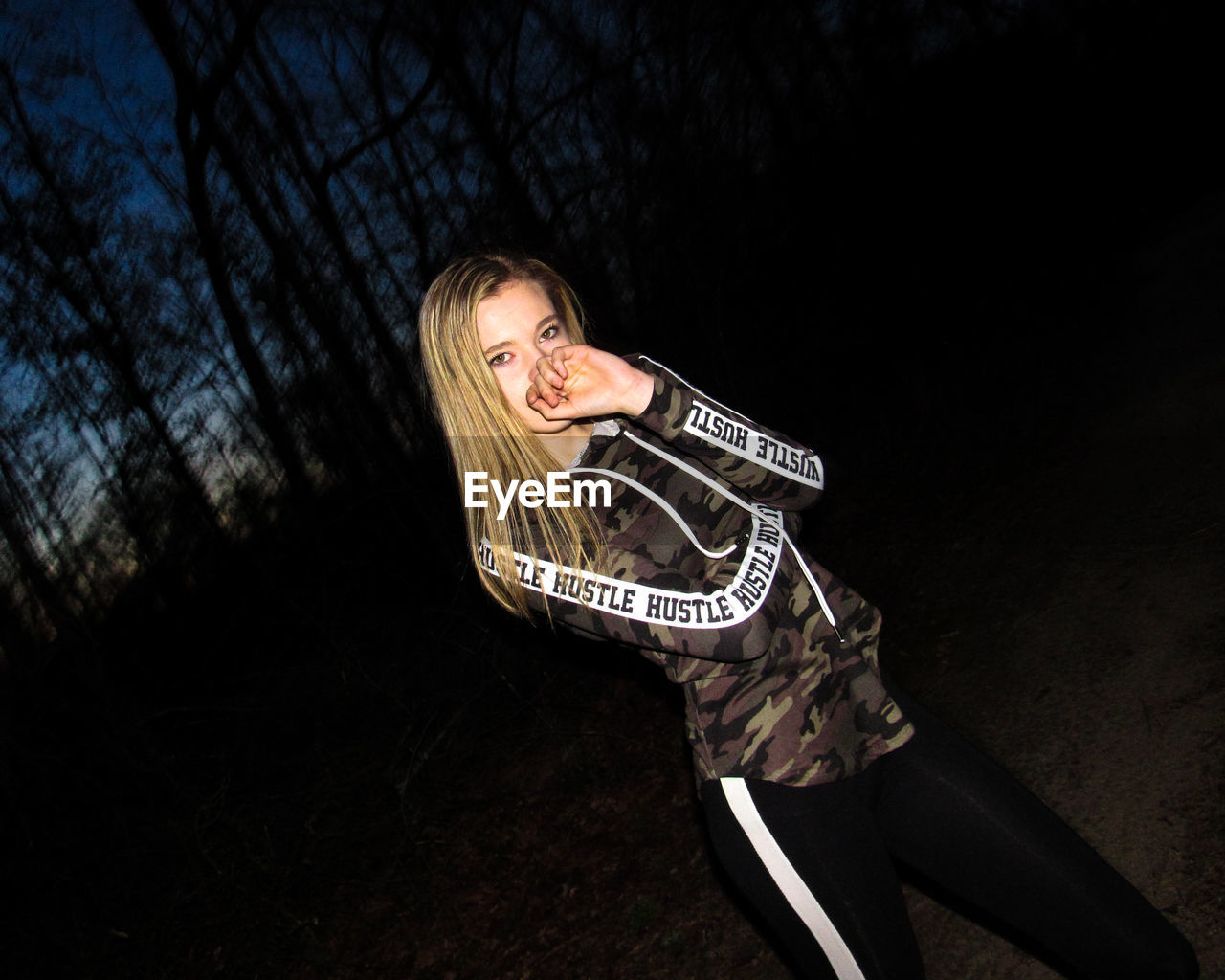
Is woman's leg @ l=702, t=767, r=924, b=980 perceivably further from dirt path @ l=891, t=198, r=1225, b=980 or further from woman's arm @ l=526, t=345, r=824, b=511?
dirt path @ l=891, t=198, r=1225, b=980

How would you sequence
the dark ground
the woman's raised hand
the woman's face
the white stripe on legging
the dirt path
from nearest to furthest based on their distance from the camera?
the white stripe on legging, the woman's raised hand, the woman's face, the dirt path, the dark ground

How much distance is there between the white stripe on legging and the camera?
157 cm

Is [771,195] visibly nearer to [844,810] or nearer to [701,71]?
[701,71]

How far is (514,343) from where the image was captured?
1.79 meters

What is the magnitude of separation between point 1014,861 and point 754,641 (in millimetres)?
723

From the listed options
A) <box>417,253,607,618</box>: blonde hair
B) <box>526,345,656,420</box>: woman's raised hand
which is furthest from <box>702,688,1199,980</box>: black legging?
<box>526,345,656,420</box>: woman's raised hand

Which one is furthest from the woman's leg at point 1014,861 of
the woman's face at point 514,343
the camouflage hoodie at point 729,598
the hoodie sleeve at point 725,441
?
the woman's face at point 514,343

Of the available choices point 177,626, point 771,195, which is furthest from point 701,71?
point 177,626

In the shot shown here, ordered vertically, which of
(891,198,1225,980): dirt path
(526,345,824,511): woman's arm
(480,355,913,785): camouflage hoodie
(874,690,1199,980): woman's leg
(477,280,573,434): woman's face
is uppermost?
(477,280,573,434): woman's face

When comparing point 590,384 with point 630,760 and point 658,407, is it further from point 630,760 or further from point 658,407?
point 630,760

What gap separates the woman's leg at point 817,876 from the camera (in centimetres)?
157

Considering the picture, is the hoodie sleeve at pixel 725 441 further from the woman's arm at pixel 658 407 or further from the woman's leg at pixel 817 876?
the woman's leg at pixel 817 876

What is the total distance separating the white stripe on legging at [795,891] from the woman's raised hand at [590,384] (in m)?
0.84

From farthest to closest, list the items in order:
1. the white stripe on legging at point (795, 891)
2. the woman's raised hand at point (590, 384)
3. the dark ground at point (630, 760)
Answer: the dark ground at point (630, 760)
the woman's raised hand at point (590, 384)
the white stripe on legging at point (795, 891)
